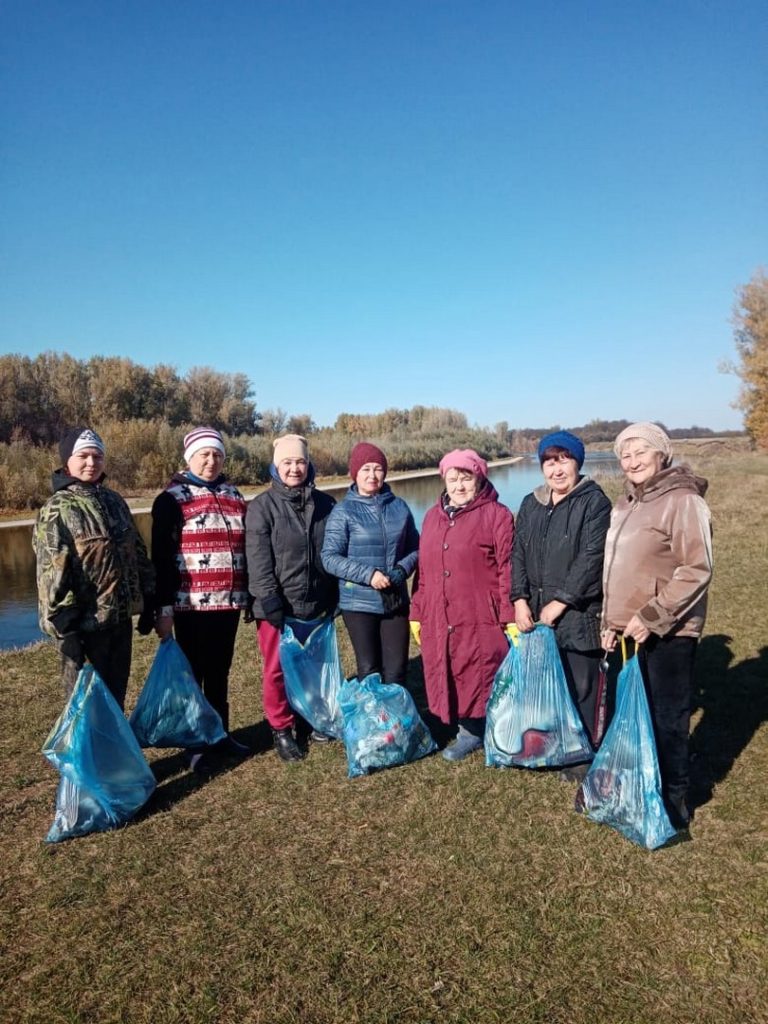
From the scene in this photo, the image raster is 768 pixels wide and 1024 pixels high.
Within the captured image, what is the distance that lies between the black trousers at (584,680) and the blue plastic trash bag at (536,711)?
0.20ft

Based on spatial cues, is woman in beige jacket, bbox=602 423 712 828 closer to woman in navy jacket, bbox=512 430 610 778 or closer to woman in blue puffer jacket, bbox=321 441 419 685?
woman in navy jacket, bbox=512 430 610 778

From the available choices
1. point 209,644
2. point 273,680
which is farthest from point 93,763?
point 273,680

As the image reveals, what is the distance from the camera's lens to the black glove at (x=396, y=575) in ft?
11.8

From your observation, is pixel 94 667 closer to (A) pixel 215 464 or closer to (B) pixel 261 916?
(A) pixel 215 464

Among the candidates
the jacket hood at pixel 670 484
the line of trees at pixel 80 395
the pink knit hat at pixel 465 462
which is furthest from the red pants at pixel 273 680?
the line of trees at pixel 80 395

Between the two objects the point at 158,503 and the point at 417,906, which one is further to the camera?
the point at 158,503

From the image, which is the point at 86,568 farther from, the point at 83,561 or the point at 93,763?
the point at 93,763

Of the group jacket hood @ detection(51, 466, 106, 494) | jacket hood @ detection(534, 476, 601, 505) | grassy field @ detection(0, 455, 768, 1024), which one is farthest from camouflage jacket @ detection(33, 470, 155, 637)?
jacket hood @ detection(534, 476, 601, 505)

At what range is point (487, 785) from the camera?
11.1ft

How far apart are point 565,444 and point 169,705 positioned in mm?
2376

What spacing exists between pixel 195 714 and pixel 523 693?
1.68m

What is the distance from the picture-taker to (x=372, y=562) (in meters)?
3.63

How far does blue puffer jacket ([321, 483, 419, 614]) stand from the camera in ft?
11.9

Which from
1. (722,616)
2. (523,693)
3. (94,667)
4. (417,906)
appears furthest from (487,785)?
(722,616)
